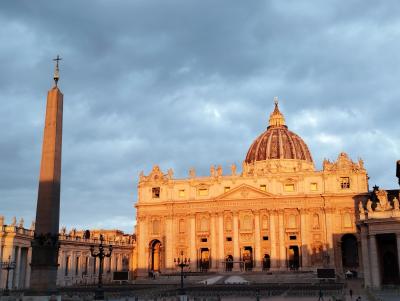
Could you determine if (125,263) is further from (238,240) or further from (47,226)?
(47,226)

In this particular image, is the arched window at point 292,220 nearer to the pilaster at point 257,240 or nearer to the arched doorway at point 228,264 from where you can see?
the pilaster at point 257,240

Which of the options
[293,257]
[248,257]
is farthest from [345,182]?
[248,257]

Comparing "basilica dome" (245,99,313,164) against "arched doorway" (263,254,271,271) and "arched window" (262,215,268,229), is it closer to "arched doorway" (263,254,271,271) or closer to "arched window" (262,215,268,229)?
"arched window" (262,215,268,229)

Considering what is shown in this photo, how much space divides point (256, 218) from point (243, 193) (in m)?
4.26

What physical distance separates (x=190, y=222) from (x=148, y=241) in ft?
25.7

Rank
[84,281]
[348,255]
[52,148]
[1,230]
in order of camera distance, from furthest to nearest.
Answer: [348,255], [84,281], [1,230], [52,148]

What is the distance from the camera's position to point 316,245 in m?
79.2

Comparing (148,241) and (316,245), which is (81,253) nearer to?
(148,241)

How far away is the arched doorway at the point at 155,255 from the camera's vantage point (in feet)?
290

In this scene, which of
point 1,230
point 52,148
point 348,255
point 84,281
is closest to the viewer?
point 52,148

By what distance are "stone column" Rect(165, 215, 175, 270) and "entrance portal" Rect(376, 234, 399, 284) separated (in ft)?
125

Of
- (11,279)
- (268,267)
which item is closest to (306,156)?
(268,267)

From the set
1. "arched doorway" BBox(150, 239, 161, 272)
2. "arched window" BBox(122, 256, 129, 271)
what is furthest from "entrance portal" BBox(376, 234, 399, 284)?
"arched window" BBox(122, 256, 129, 271)

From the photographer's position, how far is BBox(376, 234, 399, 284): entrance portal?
51844 millimetres
